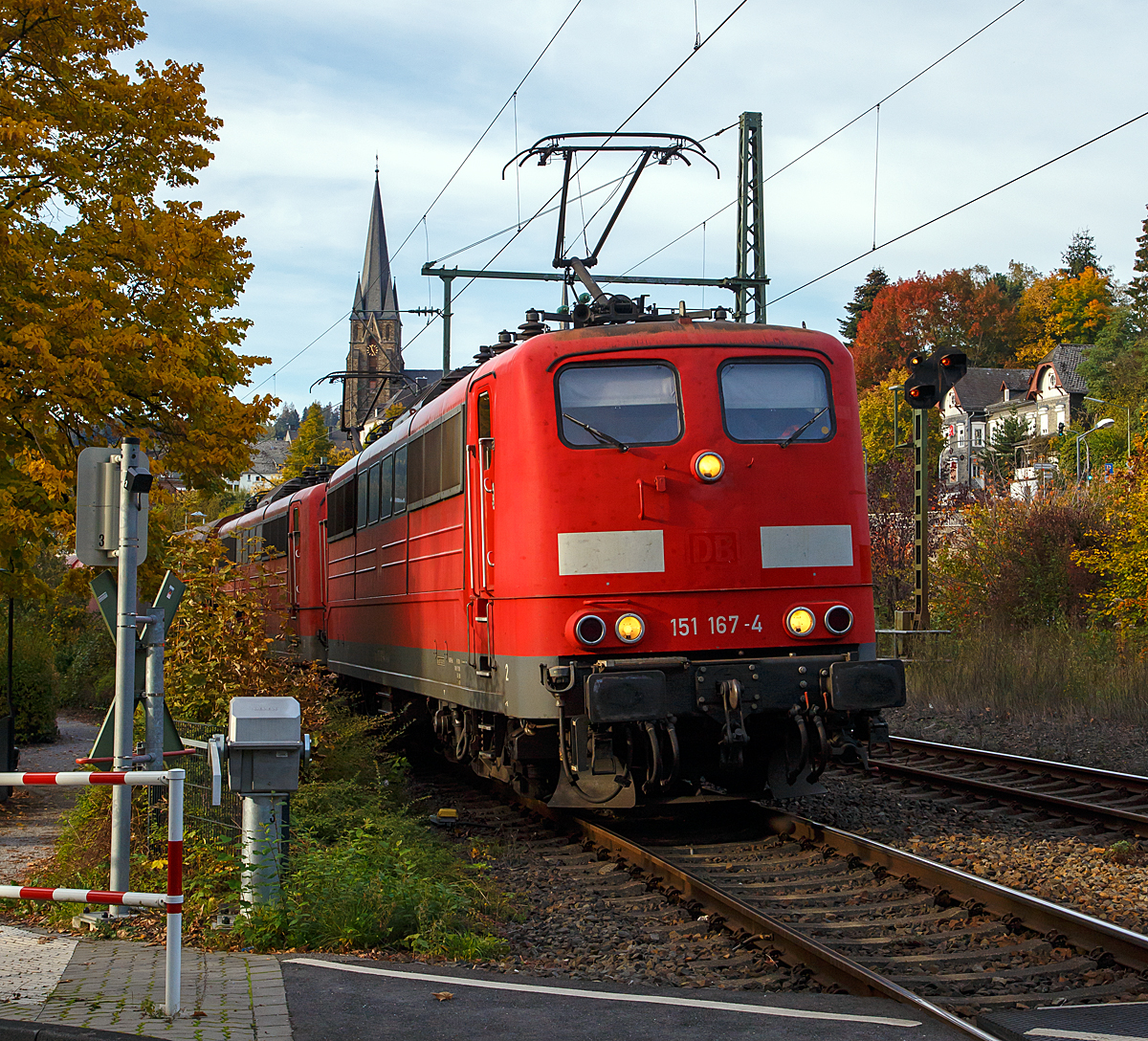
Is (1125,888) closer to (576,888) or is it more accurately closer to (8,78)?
(576,888)

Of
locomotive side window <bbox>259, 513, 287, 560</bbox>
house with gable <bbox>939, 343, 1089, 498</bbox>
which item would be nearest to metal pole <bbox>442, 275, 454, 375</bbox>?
locomotive side window <bbox>259, 513, 287, 560</bbox>

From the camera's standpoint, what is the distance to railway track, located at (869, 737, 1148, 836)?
9.62 meters

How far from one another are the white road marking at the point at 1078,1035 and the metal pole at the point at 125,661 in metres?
4.47

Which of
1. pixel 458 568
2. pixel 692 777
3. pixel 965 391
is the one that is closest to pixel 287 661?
pixel 458 568

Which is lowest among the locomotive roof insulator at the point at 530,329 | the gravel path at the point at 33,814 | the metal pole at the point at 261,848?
the gravel path at the point at 33,814

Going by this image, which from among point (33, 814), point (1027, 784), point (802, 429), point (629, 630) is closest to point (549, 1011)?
point (629, 630)

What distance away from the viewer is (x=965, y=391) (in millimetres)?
88000

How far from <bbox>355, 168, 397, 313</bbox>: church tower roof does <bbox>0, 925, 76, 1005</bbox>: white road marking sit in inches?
3593

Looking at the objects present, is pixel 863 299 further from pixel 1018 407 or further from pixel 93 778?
pixel 93 778

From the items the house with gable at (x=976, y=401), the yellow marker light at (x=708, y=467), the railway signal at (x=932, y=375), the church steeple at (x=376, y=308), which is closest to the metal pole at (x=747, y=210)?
the railway signal at (x=932, y=375)

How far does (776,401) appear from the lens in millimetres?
9398

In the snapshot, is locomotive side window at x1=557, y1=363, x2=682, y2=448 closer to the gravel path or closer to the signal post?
the gravel path

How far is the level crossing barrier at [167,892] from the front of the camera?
524 centimetres

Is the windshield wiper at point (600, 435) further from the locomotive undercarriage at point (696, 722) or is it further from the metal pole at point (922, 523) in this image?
the metal pole at point (922, 523)
